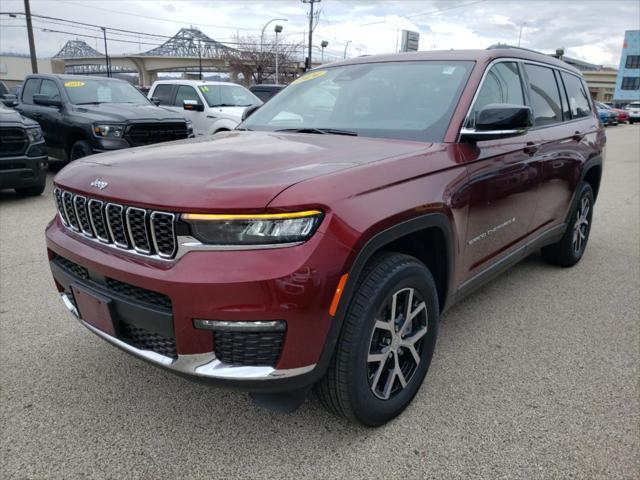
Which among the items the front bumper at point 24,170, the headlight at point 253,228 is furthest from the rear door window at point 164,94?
the headlight at point 253,228

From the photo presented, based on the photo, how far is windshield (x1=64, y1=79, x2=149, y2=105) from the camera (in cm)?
888

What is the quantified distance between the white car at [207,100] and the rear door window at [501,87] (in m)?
7.65

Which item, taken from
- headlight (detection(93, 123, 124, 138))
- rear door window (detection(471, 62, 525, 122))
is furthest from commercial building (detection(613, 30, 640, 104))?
rear door window (detection(471, 62, 525, 122))

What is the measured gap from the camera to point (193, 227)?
1896mm

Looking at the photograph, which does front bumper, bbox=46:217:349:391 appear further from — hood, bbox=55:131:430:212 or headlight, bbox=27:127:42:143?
headlight, bbox=27:127:42:143

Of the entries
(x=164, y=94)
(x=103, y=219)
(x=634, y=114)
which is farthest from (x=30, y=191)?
(x=634, y=114)

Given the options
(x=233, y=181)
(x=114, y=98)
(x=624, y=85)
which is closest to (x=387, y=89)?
(x=233, y=181)

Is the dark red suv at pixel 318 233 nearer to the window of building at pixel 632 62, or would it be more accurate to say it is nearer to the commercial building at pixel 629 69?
the commercial building at pixel 629 69

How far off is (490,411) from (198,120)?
9.86 metres

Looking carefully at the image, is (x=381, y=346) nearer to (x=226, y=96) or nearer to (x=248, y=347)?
(x=248, y=347)

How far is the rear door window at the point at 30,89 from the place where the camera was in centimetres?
959

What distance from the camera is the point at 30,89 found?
9750mm

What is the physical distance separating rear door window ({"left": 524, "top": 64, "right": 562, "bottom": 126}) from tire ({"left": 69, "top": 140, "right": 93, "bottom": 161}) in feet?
22.2

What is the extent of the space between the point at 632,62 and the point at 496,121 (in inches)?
3667
